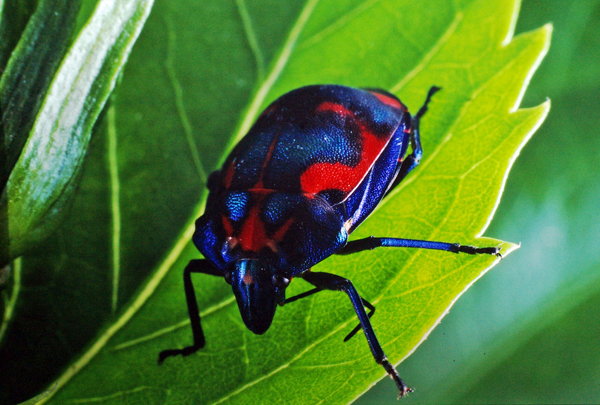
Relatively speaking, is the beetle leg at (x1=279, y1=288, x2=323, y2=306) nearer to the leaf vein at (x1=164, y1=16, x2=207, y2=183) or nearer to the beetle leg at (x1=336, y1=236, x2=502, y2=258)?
the beetle leg at (x1=336, y1=236, x2=502, y2=258)

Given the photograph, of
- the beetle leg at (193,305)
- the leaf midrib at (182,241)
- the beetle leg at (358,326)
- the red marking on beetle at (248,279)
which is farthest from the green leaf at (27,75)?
the beetle leg at (358,326)

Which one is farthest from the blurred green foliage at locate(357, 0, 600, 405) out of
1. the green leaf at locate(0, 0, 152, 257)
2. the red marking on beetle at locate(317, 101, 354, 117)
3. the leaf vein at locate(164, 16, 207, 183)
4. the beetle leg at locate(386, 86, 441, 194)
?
the green leaf at locate(0, 0, 152, 257)

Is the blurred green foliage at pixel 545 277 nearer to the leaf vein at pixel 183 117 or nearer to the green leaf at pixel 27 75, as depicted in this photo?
the leaf vein at pixel 183 117

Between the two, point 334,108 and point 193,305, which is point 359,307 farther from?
point 334,108

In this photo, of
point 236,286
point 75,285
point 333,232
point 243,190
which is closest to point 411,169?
point 333,232

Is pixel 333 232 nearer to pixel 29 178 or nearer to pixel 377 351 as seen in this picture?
pixel 377 351

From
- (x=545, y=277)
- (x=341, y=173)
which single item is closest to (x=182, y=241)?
(x=341, y=173)
